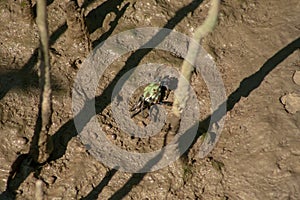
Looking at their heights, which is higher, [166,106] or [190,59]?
[190,59]

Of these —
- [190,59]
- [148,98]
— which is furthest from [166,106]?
[190,59]

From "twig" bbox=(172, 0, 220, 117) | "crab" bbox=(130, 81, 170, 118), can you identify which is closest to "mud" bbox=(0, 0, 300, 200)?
"crab" bbox=(130, 81, 170, 118)

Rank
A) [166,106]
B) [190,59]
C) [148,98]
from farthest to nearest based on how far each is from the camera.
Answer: [166,106], [148,98], [190,59]

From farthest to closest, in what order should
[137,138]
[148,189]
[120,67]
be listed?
[120,67] < [137,138] < [148,189]

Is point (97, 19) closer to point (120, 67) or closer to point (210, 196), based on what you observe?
point (120, 67)

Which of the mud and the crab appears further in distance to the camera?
the crab

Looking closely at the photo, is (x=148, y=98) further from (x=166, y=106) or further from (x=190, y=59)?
(x=190, y=59)

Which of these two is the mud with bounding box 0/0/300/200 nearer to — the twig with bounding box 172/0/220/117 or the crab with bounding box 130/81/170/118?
the crab with bounding box 130/81/170/118

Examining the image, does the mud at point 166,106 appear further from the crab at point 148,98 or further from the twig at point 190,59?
the twig at point 190,59

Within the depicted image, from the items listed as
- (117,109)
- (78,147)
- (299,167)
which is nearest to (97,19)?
(117,109)
